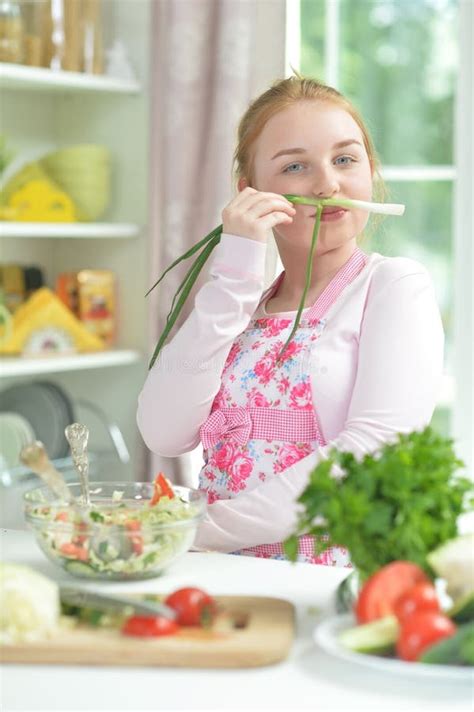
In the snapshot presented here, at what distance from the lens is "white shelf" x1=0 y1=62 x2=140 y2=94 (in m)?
3.02

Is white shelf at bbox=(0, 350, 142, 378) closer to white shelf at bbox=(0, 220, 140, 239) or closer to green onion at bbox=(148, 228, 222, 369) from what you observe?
white shelf at bbox=(0, 220, 140, 239)

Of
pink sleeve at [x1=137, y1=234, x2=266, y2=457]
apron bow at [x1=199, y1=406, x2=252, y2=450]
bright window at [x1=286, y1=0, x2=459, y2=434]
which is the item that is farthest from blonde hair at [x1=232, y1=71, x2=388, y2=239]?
bright window at [x1=286, y1=0, x2=459, y2=434]

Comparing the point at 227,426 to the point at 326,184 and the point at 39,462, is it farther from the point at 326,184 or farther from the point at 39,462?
the point at 39,462

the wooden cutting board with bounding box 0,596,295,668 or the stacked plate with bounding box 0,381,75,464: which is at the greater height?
the wooden cutting board with bounding box 0,596,295,668

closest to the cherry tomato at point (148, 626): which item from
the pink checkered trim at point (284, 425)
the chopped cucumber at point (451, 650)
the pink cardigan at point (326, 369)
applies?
the chopped cucumber at point (451, 650)

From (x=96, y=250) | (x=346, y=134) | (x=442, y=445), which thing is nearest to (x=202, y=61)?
(x=96, y=250)

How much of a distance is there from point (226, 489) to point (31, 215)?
162 cm

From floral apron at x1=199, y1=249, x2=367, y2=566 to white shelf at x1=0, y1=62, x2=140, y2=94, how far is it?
1.55 m

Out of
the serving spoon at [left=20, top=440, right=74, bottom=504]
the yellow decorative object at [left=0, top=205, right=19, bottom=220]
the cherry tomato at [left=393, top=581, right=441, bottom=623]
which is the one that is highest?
the yellow decorative object at [left=0, top=205, right=19, bottom=220]

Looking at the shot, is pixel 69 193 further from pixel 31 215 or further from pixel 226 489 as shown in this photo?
pixel 226 489

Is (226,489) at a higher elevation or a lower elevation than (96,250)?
lower

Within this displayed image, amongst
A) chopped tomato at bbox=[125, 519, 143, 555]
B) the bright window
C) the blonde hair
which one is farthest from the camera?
the bright window

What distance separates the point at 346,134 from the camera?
5.81 feet

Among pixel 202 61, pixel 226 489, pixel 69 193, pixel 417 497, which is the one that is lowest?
pixel 226 489
